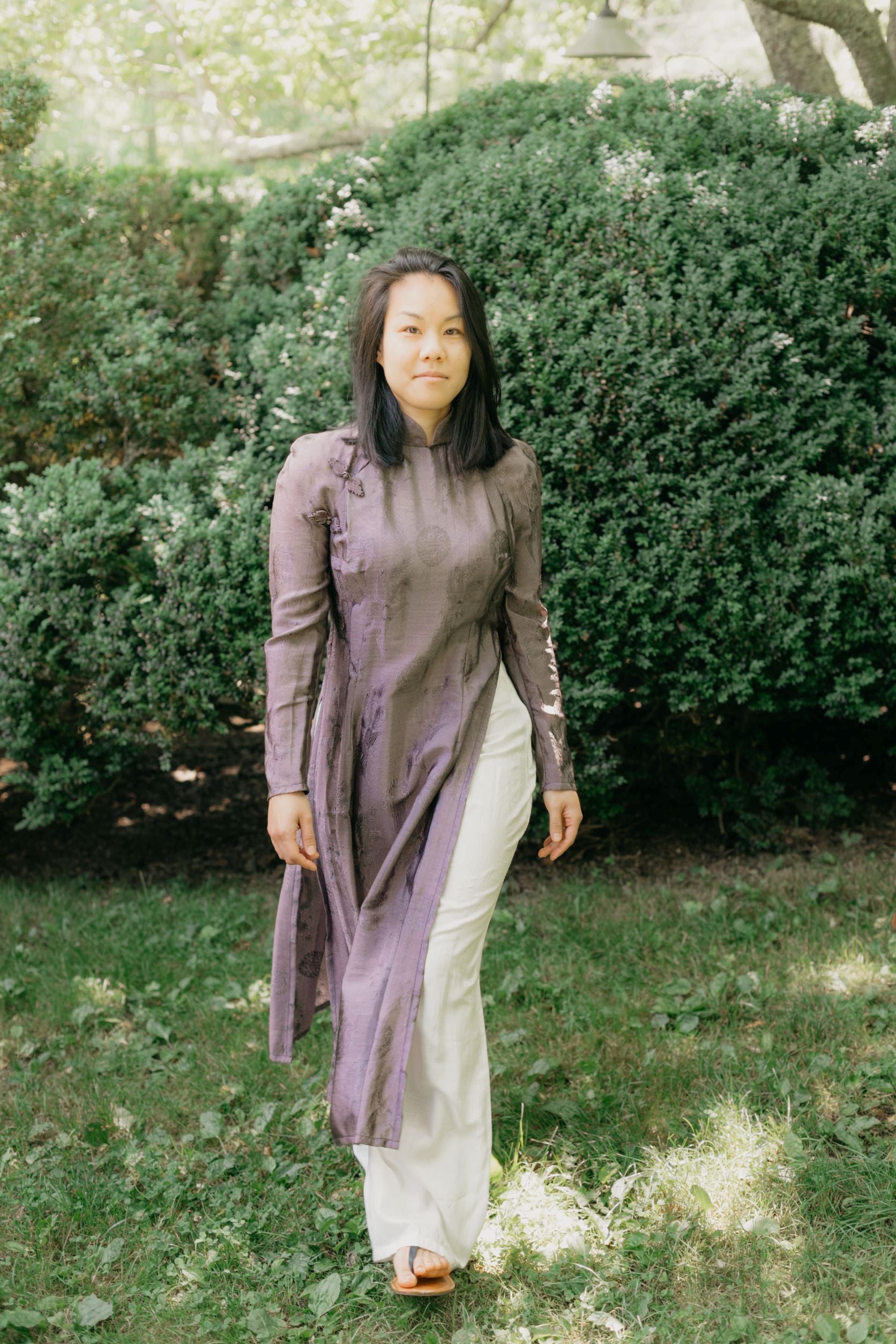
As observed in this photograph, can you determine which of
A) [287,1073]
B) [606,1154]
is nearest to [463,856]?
[606,1154]

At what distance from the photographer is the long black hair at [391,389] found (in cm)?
269

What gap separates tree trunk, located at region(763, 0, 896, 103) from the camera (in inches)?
212

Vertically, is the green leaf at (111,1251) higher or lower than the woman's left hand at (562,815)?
lower

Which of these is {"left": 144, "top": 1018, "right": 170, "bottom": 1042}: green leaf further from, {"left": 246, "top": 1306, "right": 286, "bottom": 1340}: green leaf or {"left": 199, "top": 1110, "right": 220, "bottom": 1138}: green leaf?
{"left": 246, "top": 1306, "right": 286, "bottom": 1340}: green leaf

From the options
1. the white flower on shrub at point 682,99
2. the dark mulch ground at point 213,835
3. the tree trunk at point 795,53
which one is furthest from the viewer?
the tree trunk at point 795,53

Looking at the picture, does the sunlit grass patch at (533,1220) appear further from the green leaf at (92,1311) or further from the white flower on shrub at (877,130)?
the white flower on shrub at (877,130)

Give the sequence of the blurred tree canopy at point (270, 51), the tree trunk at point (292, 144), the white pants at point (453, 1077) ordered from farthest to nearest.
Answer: the blurred tree canopy at point (270, 51) < the tree trunk at point (292, 144) < the white pants at point (453, 1077)

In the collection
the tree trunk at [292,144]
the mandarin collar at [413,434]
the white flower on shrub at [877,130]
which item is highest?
the tree trunk at [292,144]

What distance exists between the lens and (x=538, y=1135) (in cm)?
331

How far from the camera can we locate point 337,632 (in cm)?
283

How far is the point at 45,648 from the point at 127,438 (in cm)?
116

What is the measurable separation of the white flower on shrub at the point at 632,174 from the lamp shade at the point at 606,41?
3.56 m

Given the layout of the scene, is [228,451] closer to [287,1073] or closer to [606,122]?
[606,122]

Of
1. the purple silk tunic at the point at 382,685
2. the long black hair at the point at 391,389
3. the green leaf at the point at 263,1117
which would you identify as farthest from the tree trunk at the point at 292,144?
the green leaf at the point at 263,1117
